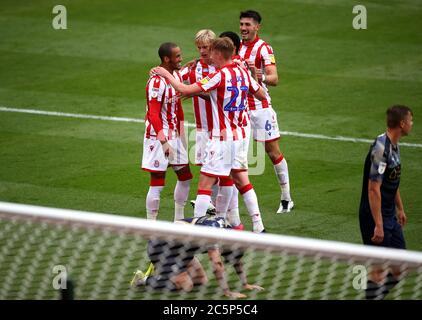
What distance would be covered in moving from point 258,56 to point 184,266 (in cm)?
413

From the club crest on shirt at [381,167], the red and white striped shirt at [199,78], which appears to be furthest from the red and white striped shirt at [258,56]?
the club crest on shirt at [381,167]

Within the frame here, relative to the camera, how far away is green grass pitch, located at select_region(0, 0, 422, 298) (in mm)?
11641

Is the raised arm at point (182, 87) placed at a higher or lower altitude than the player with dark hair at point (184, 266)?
higher

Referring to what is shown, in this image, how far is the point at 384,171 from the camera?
26.9 ft

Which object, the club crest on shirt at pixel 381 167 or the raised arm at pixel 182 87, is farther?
the raised arm at pixel 182 87

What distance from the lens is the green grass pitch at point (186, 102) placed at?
1164cm

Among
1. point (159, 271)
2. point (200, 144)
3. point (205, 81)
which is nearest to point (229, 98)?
point (205, 81)

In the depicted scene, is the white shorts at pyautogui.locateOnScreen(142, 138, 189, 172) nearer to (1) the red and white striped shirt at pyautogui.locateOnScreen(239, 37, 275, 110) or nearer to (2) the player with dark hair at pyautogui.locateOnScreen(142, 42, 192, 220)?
(2) the player with dark hair at pyautogui.locateOnScreen(142, 42, 192, 220)

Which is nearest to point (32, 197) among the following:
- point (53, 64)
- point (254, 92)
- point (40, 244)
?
point (40, 244)

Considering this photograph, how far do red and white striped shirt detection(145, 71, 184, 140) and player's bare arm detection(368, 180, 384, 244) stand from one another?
8.42ft

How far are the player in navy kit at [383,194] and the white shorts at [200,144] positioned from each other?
275 cm

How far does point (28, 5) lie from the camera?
21844 millimetres

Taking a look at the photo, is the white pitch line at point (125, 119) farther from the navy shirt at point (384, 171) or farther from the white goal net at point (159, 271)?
the navy shirt at point (384, 171)
